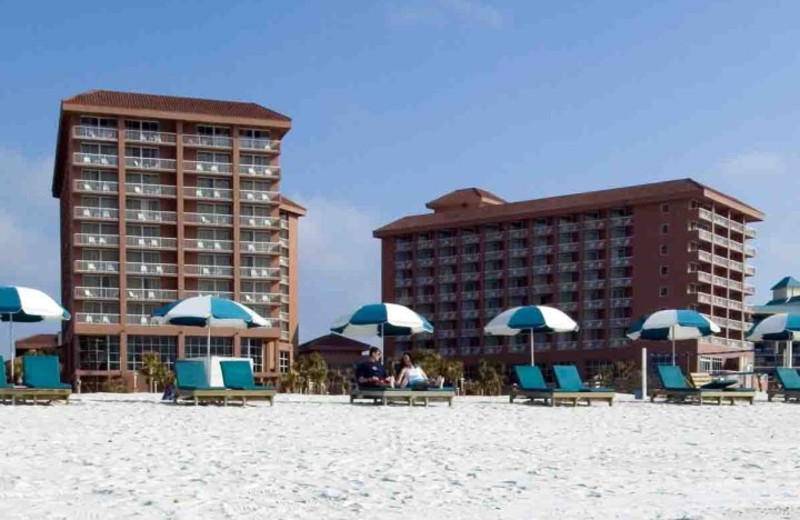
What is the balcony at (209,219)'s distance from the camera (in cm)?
7481

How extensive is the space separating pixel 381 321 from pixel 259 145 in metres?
53.6

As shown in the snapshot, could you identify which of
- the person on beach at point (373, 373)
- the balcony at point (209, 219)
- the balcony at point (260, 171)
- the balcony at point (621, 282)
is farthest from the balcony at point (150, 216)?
the person on beach at point (373, 373)

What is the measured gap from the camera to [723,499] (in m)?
9.06

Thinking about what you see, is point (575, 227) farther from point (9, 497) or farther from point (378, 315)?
point (9, 497)

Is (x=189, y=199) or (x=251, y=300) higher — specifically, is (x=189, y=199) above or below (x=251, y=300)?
above

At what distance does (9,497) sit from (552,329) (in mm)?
18492

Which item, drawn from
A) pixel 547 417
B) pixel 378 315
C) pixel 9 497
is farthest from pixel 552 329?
pixel 9 497

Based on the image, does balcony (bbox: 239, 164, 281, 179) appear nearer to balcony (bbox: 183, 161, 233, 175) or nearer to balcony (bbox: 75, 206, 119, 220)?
balcony (bbox: 183, 161, 233, 175)

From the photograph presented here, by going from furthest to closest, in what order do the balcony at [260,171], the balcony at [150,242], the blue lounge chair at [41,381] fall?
the balcony at [260,171]
the balcony at [150,242]
the blue lounge chair at [41,381]

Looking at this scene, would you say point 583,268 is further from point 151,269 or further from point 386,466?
point 386,466

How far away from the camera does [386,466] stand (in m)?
11.5

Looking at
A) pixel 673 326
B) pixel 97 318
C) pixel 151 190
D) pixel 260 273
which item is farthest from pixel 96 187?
pixel 673 326

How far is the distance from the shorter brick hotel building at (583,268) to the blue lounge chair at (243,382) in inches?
2391

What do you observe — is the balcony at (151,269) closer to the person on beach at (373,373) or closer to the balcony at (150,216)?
the balcony at (150,216)
